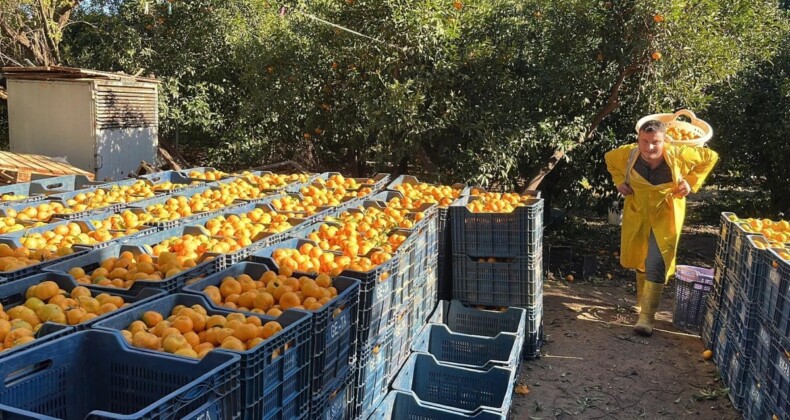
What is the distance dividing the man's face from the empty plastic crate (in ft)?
4.17

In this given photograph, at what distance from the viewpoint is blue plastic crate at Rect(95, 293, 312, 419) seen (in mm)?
2197

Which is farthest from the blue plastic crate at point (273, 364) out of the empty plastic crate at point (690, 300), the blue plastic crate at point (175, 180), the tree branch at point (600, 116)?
the tree branch at point (600, 116)

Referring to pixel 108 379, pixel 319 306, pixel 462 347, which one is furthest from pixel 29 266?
pixel 462 347

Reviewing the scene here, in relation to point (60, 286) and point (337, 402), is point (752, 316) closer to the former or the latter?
point (337, 402)

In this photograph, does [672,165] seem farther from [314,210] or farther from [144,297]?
[144,297]

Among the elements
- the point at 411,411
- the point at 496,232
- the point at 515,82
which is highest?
the point at 515,82

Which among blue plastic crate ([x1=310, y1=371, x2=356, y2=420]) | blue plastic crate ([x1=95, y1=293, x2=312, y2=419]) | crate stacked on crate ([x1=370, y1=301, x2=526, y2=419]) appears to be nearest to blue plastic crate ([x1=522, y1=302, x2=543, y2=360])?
crate stacked on crate ([x1=370, y1=301, x2=526, y2=419])

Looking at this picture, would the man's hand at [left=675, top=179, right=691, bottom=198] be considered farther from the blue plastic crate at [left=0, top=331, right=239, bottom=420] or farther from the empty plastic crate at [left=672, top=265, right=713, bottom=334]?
the blue plastic crate at [left=0, top=331, right=239, bottom=420]

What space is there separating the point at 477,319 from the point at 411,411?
167 cm

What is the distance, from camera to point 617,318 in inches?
255

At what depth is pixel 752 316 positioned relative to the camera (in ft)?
14.4

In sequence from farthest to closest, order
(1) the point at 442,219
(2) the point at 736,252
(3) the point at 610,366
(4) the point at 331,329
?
(1) the point at 442,219 → (3) the point at 610,366 → (2) the point at 736,252 → (4) the point at 331,329

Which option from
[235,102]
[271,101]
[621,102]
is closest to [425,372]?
[621,102]

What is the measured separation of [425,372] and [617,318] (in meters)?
2.92
